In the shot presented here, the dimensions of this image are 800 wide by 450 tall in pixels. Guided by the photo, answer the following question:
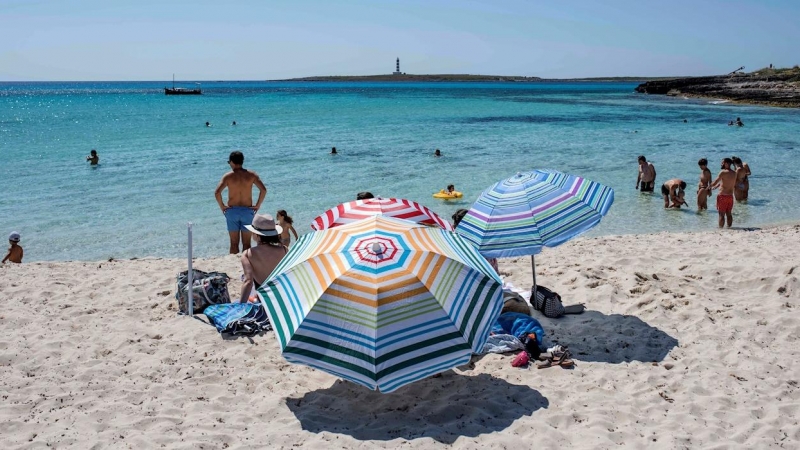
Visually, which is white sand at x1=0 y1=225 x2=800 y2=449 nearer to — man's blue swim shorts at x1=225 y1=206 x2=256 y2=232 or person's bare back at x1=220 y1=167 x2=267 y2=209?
man's blue swim shorts at x1=225 y1=206 x2=256 y2=232

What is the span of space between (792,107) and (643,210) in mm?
45265

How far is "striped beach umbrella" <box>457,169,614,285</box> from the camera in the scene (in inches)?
242

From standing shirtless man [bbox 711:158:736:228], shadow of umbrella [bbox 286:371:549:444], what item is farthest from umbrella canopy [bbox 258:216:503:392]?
standing shirtless man [bbox 711:158:736:228]

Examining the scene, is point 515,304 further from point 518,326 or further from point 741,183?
point 741,183

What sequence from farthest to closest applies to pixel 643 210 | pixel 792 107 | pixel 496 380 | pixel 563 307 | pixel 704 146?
pixel 792 107 → pixel 704 146 → pixel 643 210 → pixel 563 307 → pixel 496 380

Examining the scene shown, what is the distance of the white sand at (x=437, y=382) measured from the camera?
4.66 m

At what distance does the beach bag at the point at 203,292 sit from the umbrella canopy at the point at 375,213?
5.33 feet

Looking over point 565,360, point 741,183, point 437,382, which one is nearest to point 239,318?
point 437,382

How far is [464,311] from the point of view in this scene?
16.0 feet

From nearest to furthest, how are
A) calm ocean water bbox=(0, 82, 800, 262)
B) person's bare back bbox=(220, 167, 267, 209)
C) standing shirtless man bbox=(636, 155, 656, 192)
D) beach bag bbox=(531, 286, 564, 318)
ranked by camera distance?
beach bag bbox=(531, 286, 564, 318), person's bare back bbox=(220, 167, 267, 209), calm ocean water bbox=(0, 82, 800, 262), standing shirtless man bbox=(636, 155, 656, 192)

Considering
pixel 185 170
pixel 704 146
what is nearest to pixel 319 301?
pixel 185 170

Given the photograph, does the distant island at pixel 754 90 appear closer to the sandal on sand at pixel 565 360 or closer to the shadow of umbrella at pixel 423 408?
the sandal on sand at pixel 565 360

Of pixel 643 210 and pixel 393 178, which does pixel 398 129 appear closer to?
pixel 393 178

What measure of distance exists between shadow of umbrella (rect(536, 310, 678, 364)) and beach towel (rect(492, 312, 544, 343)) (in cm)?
33
